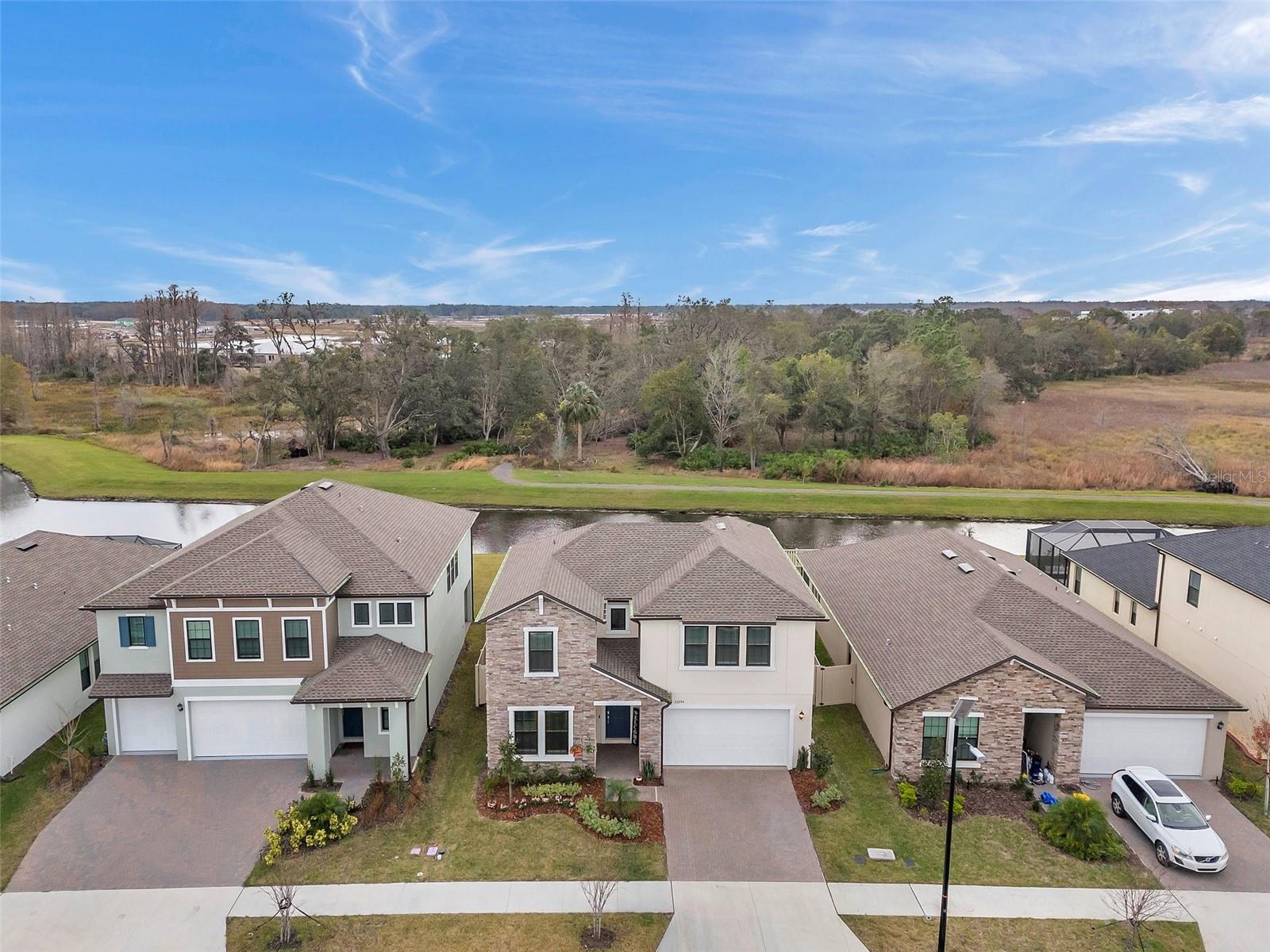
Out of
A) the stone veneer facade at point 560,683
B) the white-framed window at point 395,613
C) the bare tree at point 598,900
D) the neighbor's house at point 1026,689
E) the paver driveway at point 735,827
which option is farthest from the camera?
the white-framed window at point 395,613

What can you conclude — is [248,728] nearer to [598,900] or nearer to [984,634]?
[598,900]

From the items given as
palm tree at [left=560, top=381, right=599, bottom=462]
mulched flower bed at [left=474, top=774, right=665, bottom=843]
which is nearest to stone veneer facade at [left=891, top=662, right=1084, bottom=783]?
mulched flower bed at [left=474, top=774, right=665, bottom=843]

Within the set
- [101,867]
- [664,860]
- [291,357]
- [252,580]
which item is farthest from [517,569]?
[291,357]

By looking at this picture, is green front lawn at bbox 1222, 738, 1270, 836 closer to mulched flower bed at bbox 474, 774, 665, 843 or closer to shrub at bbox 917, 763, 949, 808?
shrub at bbox 917, 763, 949, 808

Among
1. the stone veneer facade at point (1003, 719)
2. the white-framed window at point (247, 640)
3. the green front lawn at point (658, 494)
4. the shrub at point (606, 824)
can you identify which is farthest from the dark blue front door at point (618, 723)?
the green front lawn at point (658, 494)

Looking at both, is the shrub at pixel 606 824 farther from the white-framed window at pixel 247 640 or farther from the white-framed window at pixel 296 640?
the white-framed window at pixel 247 640

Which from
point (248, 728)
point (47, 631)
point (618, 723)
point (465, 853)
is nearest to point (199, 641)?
point (248, 728)
